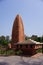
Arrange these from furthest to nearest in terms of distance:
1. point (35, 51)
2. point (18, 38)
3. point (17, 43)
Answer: point (18, 38) → point (17, 43) → point (35, 51)

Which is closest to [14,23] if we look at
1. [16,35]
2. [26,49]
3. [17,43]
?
[16,35]

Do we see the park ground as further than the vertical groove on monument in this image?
No

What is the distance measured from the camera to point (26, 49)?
65.0 feet

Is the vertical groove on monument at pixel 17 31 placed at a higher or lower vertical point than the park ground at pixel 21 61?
higher

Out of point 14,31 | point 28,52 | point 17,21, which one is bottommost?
point 28,52

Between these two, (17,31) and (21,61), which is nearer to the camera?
(21,61)

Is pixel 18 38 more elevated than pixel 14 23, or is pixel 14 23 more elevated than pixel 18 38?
pixel 14 23

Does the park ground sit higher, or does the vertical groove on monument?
the vertical groove on monument

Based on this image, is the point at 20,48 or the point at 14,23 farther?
the point at 14,23

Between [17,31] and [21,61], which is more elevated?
[17,31]

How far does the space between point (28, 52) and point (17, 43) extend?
2605 mm

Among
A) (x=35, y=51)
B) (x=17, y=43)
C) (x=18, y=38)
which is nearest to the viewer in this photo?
(x=35, y=51)

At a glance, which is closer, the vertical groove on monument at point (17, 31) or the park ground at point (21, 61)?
the park ground at point (21, 61)

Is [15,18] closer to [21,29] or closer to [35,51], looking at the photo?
[21,29]
